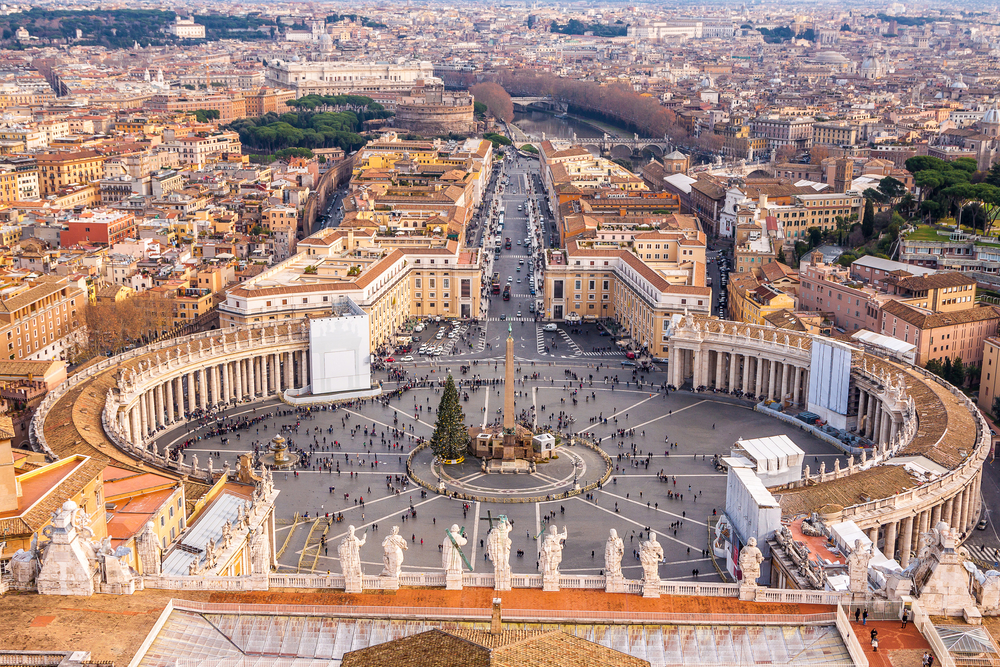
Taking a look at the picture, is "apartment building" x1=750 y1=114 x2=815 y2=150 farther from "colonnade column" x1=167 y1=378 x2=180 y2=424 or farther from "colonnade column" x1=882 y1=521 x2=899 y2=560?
"colonnade column" x1=882 y1=521 x2=899 y2=560

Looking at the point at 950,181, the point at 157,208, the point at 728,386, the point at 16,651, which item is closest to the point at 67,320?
the point at 157,208

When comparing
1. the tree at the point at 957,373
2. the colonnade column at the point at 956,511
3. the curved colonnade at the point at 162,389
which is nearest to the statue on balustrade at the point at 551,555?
the curved colonnade at the point at 162,389

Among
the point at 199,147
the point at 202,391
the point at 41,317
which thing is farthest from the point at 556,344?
the point at 199,147

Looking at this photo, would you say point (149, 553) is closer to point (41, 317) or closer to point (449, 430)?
point (449, 430)

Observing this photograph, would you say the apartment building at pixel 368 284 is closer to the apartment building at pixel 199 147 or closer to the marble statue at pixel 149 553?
the marble statue at pixel 149 553

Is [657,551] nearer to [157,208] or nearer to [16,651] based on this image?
[16,651]

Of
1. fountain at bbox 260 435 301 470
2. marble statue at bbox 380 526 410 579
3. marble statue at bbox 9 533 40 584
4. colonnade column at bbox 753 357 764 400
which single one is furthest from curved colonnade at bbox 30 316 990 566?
marble statue at bbox 380 526 410 579

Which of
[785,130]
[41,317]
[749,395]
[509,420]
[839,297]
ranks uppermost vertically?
[785,130]
